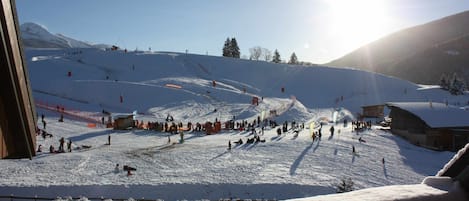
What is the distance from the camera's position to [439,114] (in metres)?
39.1

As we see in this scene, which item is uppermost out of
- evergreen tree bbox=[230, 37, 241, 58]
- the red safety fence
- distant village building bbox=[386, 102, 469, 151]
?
evergreen tree bbox=[230, 37, 241, 58]

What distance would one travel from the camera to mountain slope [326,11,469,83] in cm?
15100

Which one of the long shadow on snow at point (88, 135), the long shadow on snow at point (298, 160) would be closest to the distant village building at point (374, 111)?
the long shadow on snow at point (298, 160)

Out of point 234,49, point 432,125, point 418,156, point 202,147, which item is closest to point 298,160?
point 202,147

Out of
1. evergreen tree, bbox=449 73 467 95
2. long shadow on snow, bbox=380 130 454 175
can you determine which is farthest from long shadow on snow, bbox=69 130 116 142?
evergreen tree, bbox=449 73 467 95

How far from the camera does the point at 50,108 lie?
150 ft

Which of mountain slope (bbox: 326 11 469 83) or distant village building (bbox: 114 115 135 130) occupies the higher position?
mountain slope (bbox: 326 11 469 83)

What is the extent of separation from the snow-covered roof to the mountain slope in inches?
4027

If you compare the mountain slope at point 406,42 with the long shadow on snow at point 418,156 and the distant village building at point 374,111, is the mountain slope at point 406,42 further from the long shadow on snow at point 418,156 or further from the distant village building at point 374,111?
the long shadow on snow at point 418,156

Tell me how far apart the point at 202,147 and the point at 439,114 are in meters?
25.2

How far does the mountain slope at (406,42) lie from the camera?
15100cm

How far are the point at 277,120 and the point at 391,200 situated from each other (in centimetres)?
4728

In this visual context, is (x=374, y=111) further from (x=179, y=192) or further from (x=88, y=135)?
(x=179, y=192)

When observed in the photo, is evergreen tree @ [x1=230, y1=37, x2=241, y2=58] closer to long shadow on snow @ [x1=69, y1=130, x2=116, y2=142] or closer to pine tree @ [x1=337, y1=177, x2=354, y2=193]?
long shadow on snow @ [x1=69, y1=130, x2=116, y2=142]
